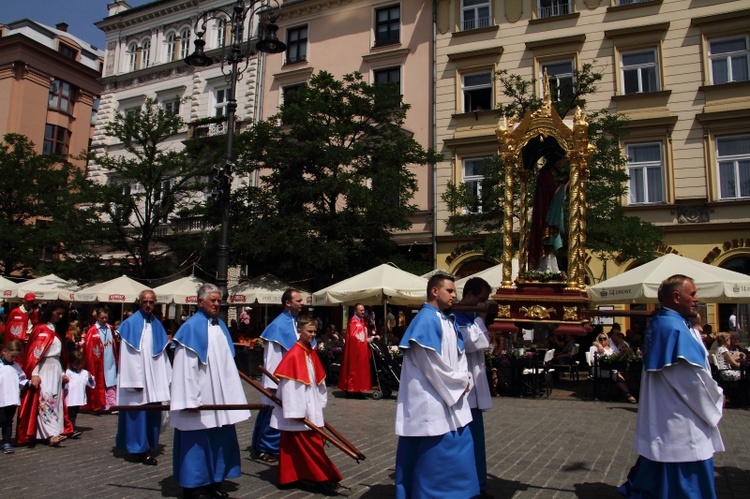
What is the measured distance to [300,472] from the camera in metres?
5.86

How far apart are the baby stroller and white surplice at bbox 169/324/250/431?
6963 mm

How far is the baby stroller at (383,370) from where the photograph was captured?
12789mm

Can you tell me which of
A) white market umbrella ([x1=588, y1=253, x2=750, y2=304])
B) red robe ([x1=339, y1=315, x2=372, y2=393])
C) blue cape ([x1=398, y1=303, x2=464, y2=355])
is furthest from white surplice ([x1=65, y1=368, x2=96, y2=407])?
white market umbrella ([x1=588, y1=253, x2=750, y2=304])

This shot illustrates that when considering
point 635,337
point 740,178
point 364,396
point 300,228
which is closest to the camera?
point 364,396

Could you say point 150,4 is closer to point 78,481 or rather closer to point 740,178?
point 740,178

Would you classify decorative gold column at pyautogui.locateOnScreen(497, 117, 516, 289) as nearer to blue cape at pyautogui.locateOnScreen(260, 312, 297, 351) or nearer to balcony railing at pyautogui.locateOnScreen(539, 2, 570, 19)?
blue cape at pyautogui.locateOnScreen(260, 312, 297, 351)

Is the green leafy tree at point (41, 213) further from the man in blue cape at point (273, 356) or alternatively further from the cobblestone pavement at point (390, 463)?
the man in blue cape at point (273, 356)

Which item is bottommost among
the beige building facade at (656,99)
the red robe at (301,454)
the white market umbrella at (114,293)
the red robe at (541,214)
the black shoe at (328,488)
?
the black shoe at (328,488)

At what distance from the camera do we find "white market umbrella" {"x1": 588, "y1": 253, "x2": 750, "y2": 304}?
1127 cm

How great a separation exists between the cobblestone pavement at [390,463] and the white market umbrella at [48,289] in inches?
431

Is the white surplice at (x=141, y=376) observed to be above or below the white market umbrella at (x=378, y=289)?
below

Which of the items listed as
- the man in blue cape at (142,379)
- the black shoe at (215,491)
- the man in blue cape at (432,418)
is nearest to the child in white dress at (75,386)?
the man in blue cape at (142,379)

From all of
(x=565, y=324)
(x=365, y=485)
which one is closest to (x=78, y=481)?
(x=365, y=485)

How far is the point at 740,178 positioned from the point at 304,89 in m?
13.7
